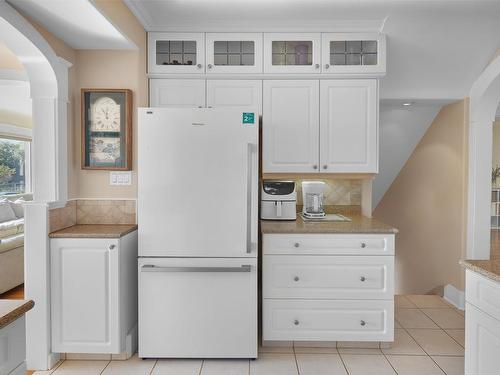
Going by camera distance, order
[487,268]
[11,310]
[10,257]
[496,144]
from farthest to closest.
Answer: [496,144], [10,257], [487,268], [11,310]

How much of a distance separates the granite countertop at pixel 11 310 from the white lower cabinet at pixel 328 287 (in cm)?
166

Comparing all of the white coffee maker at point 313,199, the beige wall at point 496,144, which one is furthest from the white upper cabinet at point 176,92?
the beige wall at point 496,144

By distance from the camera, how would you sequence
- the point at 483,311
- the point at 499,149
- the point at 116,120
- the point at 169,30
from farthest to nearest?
the point at 499,149, the point at 169,30, the point at 116,120, the point at 483,311

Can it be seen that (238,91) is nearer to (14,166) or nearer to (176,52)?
(176,52)

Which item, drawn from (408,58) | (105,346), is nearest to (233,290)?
(105,346)

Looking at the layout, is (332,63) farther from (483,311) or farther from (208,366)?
(208,366)

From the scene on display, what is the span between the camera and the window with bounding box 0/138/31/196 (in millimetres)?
6309

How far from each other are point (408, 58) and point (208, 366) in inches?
112

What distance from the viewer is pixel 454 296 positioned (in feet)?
11.4

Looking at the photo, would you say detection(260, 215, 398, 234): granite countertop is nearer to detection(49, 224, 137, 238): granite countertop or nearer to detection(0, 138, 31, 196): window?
detection(49, 224, 137, 238): granite countertop

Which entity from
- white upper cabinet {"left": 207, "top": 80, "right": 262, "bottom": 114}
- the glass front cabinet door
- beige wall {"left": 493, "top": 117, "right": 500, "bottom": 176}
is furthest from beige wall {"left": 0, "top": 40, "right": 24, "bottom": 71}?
beige wall {"left": 493, "top": 117, "right": 500, "bottom": 176}

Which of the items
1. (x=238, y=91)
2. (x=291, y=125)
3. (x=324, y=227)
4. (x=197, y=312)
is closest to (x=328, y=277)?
(x=324, y=227)

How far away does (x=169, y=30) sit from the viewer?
2854 mm

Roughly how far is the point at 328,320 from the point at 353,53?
2047 mm
